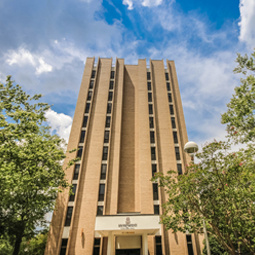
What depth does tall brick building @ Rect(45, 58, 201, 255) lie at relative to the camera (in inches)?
798

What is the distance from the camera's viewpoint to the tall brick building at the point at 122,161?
20.3 meters

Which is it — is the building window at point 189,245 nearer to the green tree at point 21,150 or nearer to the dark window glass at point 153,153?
the dark window glass at point 153,153

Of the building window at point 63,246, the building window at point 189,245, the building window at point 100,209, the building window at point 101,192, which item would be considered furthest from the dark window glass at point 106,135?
the building window at point 189,245

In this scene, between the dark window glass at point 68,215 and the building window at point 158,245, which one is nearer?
the building window at point 158,245

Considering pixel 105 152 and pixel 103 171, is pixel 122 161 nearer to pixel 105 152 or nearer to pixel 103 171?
pixel 105 152

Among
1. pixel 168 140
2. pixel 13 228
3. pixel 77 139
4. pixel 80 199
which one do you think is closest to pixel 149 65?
pixel 168 140

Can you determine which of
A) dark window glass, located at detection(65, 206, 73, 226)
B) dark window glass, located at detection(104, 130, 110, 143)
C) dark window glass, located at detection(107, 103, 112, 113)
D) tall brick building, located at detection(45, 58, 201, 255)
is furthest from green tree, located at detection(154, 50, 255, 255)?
dark window glass, located at detection(107, 103, 112, 113)

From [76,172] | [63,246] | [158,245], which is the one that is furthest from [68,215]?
[158,245]

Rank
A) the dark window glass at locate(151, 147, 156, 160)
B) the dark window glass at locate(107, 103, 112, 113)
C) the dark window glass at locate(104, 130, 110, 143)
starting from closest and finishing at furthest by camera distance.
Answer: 1. the dark window glass at locate(151, 147, 156, 160)
2. the dark window glass at locate(104, 130, 110, 143)
3. the dark window glass at locate(107, 103, 112, 113)

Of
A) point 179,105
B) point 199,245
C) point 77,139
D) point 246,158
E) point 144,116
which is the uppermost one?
point 179,105

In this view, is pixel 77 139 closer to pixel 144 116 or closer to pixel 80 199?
pixel 80 199

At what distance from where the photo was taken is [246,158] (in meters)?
10.6

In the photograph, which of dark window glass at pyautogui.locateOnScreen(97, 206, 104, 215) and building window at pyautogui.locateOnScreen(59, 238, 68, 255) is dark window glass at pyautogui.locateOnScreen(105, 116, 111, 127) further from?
building window at pyautogui.locateOnScreen(59, 238, 68, 255)

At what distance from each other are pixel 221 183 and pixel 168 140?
17.8 metres
